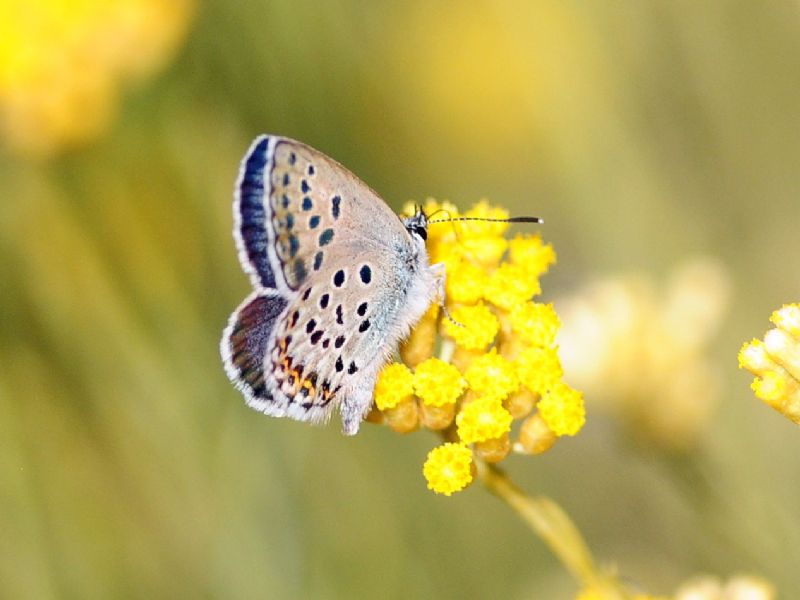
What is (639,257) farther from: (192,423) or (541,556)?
(192,423)

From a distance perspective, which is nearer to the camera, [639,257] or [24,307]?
[24,307]

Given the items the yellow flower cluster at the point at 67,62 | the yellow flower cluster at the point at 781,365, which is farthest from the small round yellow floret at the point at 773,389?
the yellow flower cluster at the point at 67,62

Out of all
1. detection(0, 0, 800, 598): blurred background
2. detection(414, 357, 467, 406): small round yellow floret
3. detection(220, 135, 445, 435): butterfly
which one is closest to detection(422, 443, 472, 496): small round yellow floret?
detection(414, 357, 467, 406): small round yellow floret

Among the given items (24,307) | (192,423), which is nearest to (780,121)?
(192,423)

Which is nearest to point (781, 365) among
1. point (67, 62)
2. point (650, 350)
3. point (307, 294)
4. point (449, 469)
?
point (449, 469)

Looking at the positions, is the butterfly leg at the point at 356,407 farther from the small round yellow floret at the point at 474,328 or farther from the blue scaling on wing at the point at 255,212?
the blue scaling on wing at the point at 255,212

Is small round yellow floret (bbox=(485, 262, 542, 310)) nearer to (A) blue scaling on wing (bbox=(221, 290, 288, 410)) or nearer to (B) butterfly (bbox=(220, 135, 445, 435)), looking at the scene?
(B) butterfly (bbox=(220, 135, 445, 435))
